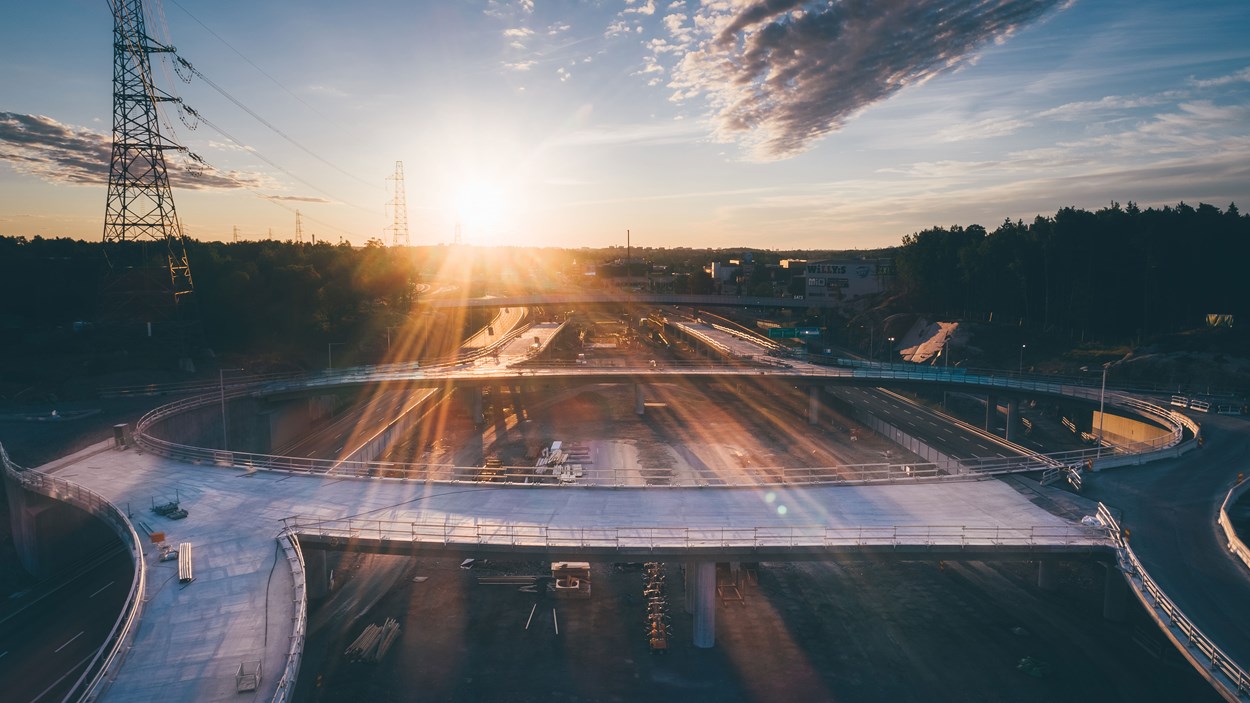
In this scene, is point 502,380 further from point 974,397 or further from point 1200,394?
point 1200,394

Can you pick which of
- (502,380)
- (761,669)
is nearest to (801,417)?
(502,380)

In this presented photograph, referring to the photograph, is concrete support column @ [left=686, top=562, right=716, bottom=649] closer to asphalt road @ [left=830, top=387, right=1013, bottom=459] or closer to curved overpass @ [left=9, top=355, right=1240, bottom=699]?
curved overpass @ [left=9, top=355, right=1240, bottom=699]

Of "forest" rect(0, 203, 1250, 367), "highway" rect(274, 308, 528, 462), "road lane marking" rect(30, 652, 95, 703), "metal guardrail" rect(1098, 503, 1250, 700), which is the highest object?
"forest" rect(0, 203, 1250, 367)

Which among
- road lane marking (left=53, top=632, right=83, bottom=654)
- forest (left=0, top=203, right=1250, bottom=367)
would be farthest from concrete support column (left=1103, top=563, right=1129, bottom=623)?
forest (left=0, top=203, right=1250, bottom=367)

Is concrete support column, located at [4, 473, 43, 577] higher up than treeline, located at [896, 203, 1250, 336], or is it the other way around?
treeline, located at [896, 203, 1250, 336]

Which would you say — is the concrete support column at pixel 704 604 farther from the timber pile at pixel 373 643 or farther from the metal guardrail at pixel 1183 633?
the metal guardrail at pixel 1183 633

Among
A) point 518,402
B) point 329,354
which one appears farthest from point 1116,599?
point 329,354
